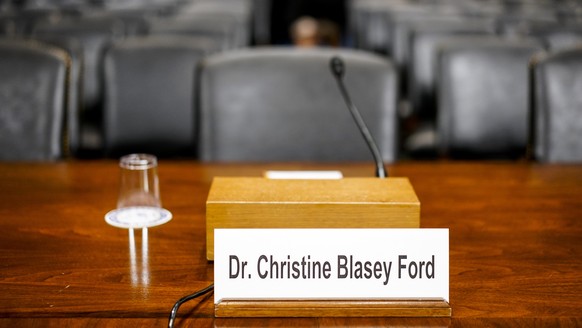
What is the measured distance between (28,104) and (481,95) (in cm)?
76

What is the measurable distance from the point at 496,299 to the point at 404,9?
191 centimetres

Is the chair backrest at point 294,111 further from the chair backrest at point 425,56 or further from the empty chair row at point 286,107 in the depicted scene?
the chair backrest at point 425,56

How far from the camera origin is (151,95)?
1271mm

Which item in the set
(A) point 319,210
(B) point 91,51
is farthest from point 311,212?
(B) point 91,51

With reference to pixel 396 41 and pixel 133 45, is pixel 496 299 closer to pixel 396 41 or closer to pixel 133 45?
pixel 133 45

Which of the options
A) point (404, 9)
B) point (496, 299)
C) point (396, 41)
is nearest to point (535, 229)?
point (496, 299)

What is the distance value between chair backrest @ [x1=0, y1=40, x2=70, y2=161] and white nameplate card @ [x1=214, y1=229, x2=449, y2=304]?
0.70m

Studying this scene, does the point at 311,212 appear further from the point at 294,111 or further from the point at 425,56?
the point at 425,56

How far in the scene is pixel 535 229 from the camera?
72 cm

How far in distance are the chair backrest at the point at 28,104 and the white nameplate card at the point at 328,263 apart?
2.29 feet

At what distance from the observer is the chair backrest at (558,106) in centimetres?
112

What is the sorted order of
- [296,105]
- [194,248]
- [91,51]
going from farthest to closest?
1. [91,51]
2. [296,105]
3. [194,248]

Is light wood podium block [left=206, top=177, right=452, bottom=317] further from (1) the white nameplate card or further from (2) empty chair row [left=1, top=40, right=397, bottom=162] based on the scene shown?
(2) empty chair row [left=1, top=40, right=397, bottom=162]

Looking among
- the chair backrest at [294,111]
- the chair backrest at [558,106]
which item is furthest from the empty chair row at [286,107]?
the chair backrest at [558,106]
